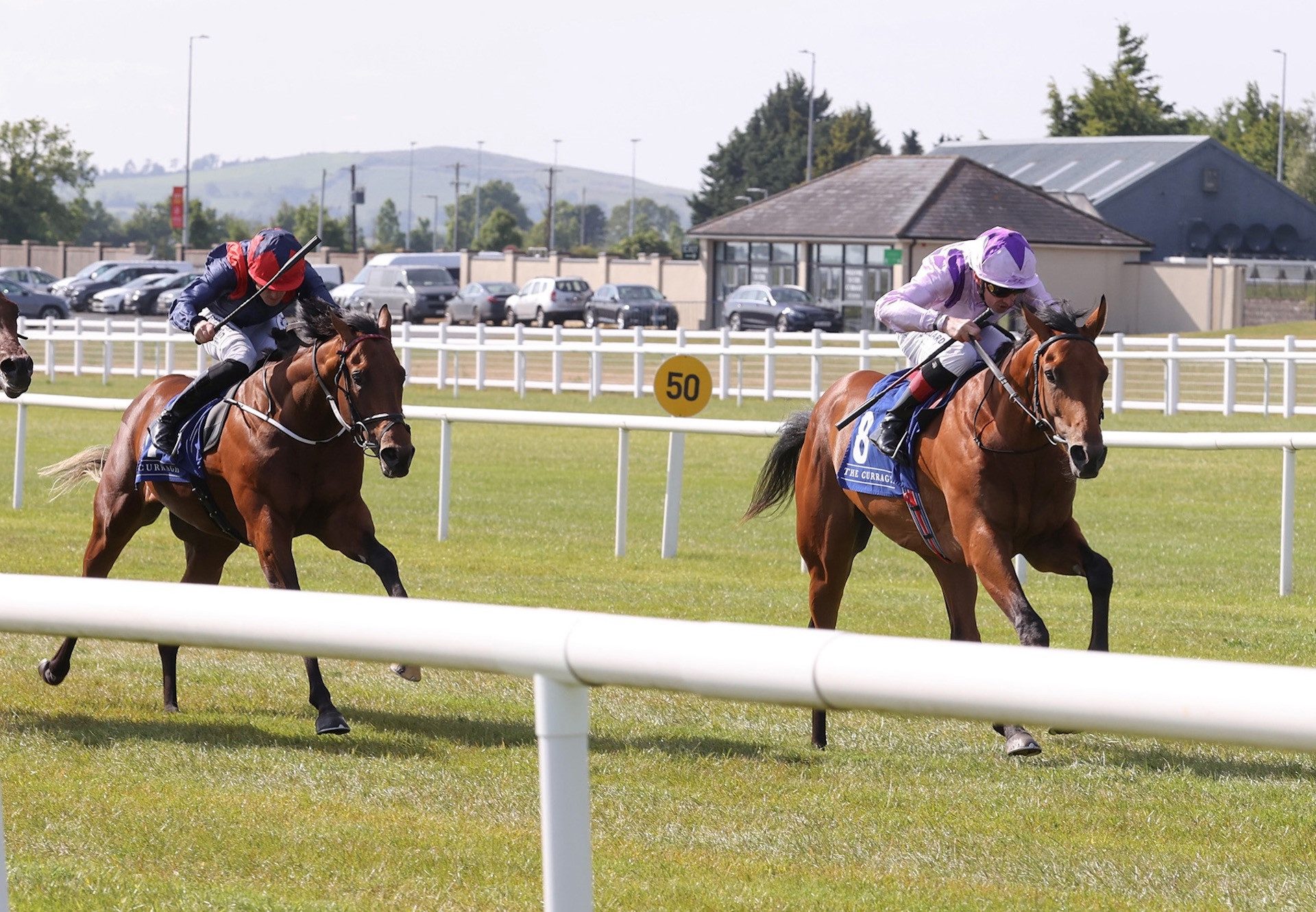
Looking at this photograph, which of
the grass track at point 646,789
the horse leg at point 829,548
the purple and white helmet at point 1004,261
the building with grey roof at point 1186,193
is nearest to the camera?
the grass track at point 646,789

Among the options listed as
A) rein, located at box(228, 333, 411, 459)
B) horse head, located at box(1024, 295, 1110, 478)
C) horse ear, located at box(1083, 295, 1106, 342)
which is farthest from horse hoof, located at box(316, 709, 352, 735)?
horse ear, located at box(1083, 295, 1106, 342)

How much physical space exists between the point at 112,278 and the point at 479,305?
14.8 metres

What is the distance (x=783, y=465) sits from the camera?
25.2 feet

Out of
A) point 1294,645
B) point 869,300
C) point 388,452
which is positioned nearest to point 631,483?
point 1294,645

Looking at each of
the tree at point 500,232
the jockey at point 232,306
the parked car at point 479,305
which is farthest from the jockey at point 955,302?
the tree at point 500,232

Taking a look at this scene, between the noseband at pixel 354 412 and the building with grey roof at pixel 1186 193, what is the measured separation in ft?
181

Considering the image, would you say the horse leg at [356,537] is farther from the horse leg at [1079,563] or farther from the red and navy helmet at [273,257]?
the horse leg at [1079,563]

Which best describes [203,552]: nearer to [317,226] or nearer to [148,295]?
[148,295]

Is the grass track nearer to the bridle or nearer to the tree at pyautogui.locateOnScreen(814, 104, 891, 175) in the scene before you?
the bridle

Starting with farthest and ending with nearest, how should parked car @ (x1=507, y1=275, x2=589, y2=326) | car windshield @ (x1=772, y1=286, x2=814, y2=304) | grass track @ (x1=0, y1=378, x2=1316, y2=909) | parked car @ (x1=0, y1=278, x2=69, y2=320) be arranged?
parked car @ (x1=507, y1=275, x2=589, y2=326) < parked car @ (x1=0, y1=278, x2=69, y2=320) < car windshield @ (x1=772, y1=286, x2=814, y2=304) < grass track @ (x1=0, y1=378, x2=1316, y2=909)

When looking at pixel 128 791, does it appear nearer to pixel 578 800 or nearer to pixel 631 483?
pixel 578 800

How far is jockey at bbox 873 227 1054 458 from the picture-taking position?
6523 millimetres

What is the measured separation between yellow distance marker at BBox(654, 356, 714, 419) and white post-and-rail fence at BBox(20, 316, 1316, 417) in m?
5.53

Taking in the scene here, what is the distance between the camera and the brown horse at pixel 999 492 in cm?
597
